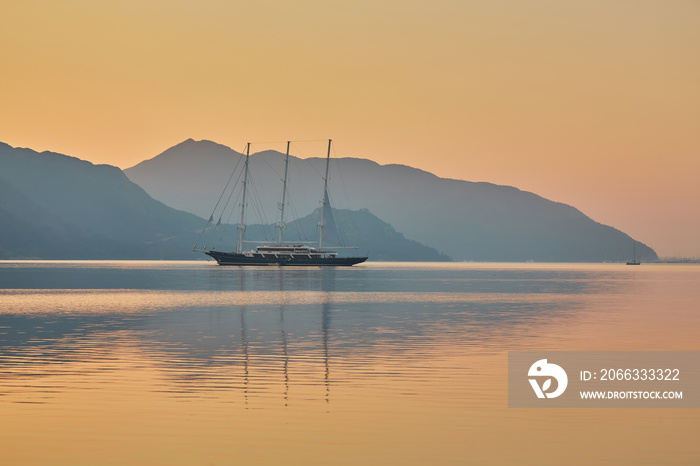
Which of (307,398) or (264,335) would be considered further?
(264,335)

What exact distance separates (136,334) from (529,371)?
2596 centimetres

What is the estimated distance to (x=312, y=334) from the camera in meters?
50.9

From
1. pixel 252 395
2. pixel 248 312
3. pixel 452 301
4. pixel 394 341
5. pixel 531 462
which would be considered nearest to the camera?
pixel 531 462

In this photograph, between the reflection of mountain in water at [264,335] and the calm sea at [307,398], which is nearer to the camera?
the calm sea at [307,398]

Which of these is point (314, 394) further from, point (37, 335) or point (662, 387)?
point (37, 335)

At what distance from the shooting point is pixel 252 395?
92.0ft

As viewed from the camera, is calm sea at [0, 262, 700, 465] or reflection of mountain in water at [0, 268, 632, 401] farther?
reflection of mountain in water at [0, 268, 632, 401]

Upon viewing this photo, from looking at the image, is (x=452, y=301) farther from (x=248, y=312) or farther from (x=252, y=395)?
(x=252, y=395)

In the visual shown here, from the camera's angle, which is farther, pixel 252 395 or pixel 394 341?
pixel 394 341

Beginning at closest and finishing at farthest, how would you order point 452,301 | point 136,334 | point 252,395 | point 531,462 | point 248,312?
point 531,462 → point 252,395 → point 136,334 → point 248,312 → point 452,301

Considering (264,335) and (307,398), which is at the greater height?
(307,398)

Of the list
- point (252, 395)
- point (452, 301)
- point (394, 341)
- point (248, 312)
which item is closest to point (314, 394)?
point (252, 395)

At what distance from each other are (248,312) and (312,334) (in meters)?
21.1

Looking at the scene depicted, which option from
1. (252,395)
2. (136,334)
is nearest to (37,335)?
(136,334)
